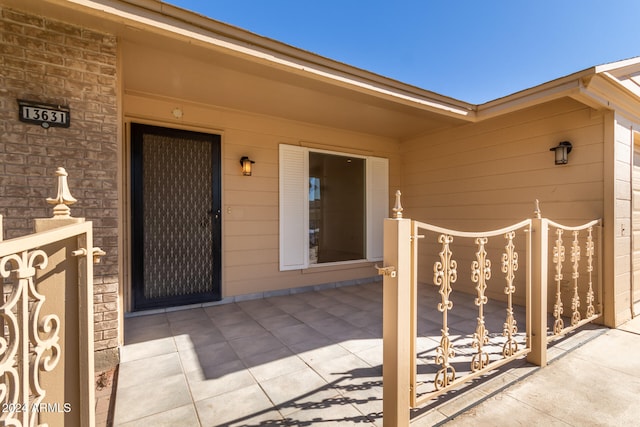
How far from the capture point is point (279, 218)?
14.3ft

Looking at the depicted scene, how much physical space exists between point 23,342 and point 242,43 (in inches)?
90.6

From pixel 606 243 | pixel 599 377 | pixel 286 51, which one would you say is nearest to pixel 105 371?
pixel 286 51

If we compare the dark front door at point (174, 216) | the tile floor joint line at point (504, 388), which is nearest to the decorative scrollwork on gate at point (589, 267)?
the tile floor joint line at point (504, 388)

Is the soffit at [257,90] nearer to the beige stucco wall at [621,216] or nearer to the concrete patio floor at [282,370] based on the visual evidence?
the beige stucco wall at [621,216]

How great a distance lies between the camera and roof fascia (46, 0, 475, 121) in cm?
197

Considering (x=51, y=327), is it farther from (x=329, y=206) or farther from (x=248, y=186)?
(x=329, y=206)

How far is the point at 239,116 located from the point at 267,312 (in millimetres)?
2625

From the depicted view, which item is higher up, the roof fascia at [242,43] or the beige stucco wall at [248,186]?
the roof fascia at [242,43]

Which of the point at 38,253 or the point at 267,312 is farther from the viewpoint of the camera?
the point at 267,312

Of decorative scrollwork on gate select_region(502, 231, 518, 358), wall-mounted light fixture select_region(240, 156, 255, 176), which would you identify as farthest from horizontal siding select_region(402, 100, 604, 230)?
wall-mounted light fixture select_region(240, 156, 255, 176)

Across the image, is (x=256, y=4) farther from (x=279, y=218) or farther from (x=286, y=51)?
(x=279, y=218)

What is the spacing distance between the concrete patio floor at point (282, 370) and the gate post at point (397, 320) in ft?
0.74

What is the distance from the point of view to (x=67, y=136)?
2125 millimetres

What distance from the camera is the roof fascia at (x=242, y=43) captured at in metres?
1.97
